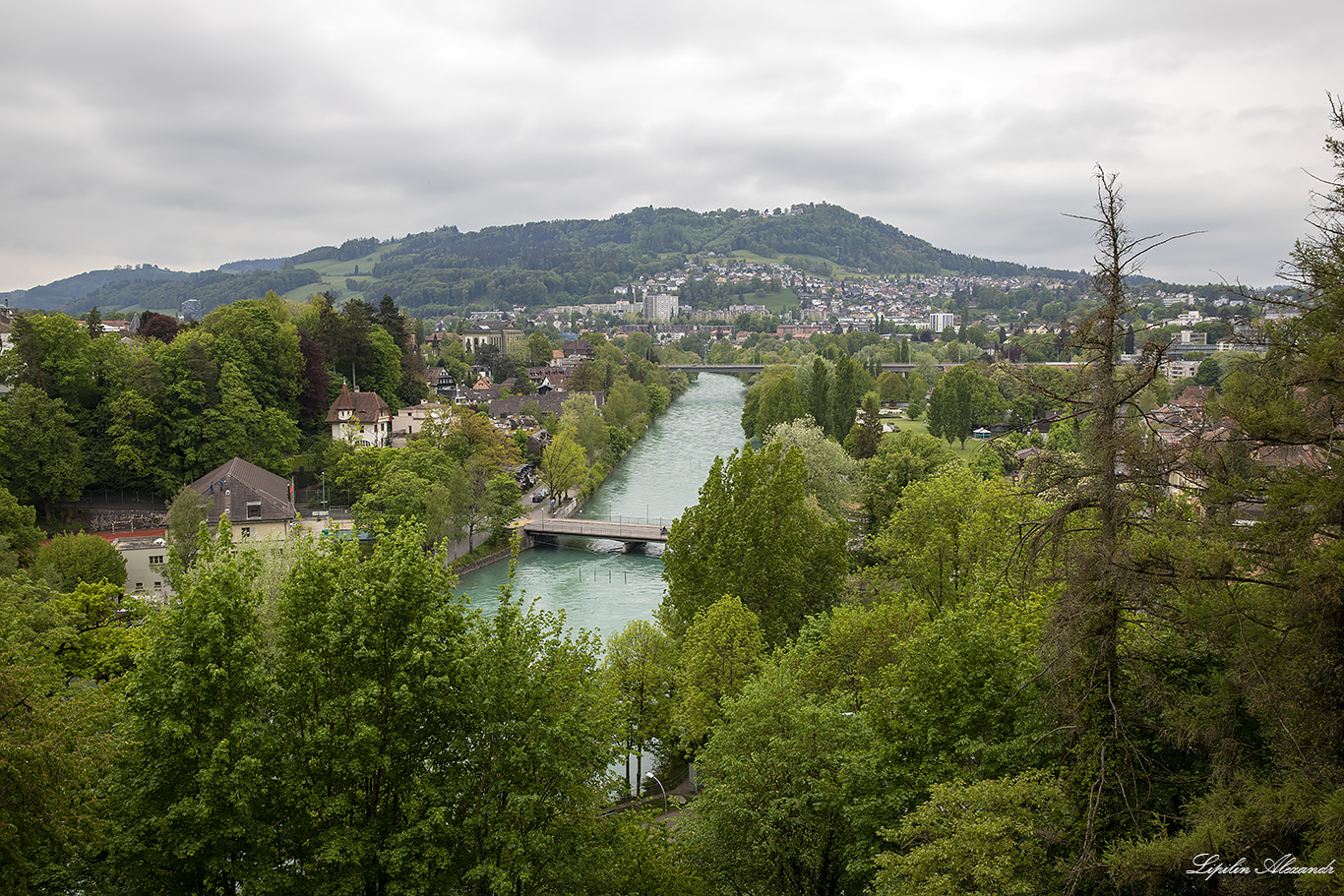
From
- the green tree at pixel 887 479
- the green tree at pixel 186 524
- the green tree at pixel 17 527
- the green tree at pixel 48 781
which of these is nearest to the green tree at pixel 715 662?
the green tree at pixel 48 781

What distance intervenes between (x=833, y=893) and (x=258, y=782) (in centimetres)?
638

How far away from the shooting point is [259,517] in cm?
3247

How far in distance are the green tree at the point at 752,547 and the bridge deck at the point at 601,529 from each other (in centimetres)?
1737

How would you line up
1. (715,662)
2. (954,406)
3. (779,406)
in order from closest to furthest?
(715,662), (779,406), (954,406)

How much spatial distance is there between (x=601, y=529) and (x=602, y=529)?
4 centimetres

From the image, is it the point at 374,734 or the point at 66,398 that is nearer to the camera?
the point at 374,734

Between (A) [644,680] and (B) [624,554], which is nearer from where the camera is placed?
(A) [644,680]

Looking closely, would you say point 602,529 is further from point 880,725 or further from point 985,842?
point 985,842

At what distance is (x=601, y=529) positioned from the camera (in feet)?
129

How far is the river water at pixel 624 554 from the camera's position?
30941 mm

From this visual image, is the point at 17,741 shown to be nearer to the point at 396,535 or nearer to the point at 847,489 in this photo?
the point at 396,535

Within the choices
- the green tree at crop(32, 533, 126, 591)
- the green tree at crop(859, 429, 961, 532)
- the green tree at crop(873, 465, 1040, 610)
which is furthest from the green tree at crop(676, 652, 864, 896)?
the green tree at crop(32, 533, 126, 591)

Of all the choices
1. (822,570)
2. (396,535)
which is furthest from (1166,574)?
(822,570)

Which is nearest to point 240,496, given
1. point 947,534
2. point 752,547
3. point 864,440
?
point 752,547
